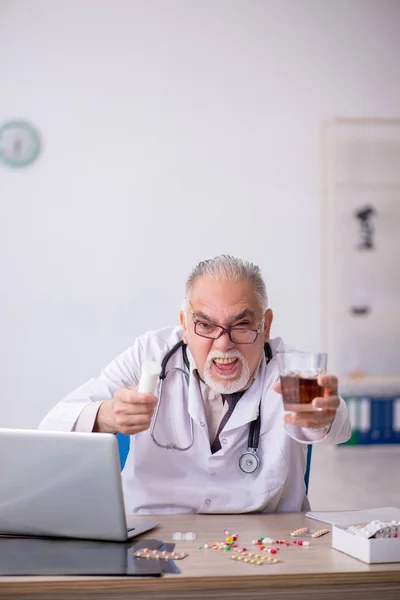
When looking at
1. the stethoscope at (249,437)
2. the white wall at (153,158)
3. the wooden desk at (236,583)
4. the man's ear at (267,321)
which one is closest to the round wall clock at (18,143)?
the white wall at (153,158)

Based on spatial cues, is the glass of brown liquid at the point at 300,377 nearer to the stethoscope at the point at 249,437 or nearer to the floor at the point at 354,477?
the stethoscope at the point at 249,437

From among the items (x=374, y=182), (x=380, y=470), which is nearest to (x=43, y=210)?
(x=374, y=182)

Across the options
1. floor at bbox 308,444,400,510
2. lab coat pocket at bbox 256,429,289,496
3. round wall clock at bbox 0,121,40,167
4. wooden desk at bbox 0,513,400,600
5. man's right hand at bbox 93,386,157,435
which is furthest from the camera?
round wall clock at bbox 0,121,40,167

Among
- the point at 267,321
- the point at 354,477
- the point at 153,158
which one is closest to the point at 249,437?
the point at 267,321

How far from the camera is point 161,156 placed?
5746 mm

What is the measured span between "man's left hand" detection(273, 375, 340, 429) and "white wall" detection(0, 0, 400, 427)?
4.06 meters

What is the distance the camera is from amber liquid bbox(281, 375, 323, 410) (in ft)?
5.30

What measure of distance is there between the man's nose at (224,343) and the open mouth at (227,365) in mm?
31

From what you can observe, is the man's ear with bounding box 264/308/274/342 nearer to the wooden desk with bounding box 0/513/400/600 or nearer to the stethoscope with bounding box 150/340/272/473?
the stethoscope with bounding box 150/340/272/473

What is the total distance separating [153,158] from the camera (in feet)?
18.8

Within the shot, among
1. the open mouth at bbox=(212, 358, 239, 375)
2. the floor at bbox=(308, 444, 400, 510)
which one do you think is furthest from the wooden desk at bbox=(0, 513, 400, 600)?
the floor at bbox=(308, 444, 400, 510)

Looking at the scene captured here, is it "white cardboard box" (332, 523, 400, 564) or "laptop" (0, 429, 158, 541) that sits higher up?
"laptop" (0, 429, 158, 541)

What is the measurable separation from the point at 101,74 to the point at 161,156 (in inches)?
28.2

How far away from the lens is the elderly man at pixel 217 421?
211 cm
